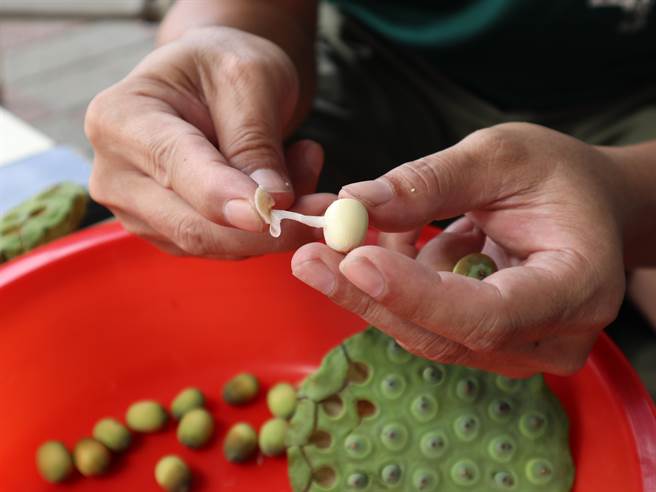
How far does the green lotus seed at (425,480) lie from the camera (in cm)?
54

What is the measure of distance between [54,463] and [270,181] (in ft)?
1.05

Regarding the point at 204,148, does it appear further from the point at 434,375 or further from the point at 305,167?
the point at 434,375

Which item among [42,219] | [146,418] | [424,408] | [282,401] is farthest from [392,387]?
[42,219]

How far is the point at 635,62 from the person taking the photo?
876 mm

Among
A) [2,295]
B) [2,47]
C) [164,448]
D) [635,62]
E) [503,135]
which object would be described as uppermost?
[503,135]

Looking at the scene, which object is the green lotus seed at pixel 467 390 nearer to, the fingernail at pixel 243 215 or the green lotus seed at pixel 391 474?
the green lotus seed at pixel 391 474

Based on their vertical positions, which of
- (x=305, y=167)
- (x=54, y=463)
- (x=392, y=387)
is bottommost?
(x=54, y=463)

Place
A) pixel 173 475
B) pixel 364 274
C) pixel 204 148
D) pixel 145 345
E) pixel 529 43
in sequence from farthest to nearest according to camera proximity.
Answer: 1. pixel 529 43
2. pixel 145 345
3. pixel 173 475
4. pixel 204 148
5. pixel 364 274

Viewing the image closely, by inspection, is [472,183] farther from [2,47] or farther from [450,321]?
[2,47]

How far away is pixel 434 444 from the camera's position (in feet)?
1.78

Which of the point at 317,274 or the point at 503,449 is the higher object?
the point at 317,274

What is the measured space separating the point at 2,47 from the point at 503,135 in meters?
1.65

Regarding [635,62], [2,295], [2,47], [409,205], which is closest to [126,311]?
[2,295]

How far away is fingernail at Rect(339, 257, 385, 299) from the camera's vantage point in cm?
38
